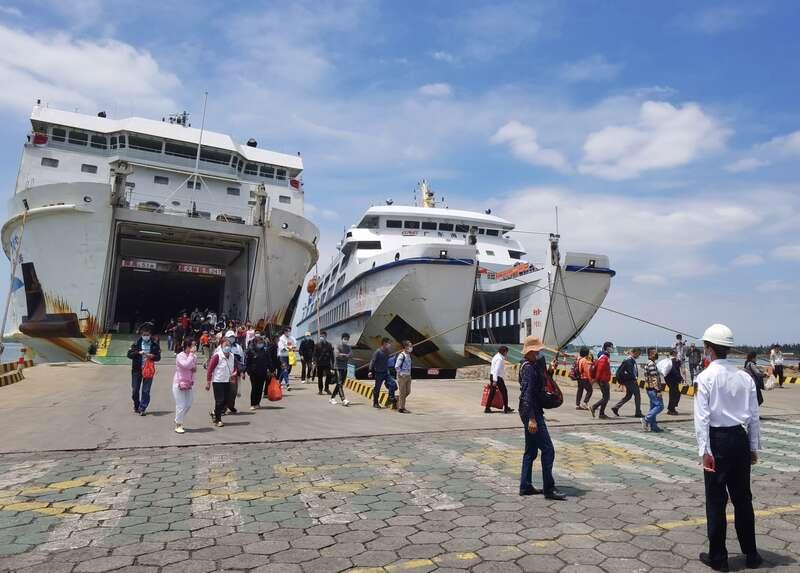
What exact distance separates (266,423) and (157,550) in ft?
17.3

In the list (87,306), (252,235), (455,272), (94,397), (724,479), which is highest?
(252,235)

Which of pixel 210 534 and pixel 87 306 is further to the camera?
pixel 87 306

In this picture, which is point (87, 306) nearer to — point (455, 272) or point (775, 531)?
point (455, 272)

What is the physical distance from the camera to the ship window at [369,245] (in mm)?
22734

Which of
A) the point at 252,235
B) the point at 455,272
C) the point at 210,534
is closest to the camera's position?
the point at 210,534

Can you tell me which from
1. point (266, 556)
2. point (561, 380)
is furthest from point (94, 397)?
point (561, 380)

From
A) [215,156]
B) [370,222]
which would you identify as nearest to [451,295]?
[370,222]

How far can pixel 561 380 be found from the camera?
57.8 ft

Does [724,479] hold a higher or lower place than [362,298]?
lower

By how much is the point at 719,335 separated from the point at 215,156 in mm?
24379

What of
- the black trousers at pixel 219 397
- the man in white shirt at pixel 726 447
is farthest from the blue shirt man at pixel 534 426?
the black trousers at pixel 219 397

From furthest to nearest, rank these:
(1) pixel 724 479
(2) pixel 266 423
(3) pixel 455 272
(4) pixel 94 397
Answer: (3) pixel 455 272
(4) pixel 94 397
(2) pixel 266 423
(1) pixel 724 479

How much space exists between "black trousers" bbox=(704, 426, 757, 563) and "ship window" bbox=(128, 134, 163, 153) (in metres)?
25.0

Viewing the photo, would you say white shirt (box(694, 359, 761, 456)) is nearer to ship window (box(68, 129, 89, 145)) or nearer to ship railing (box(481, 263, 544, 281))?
ship railing (box(481, 263, 544, 281))
